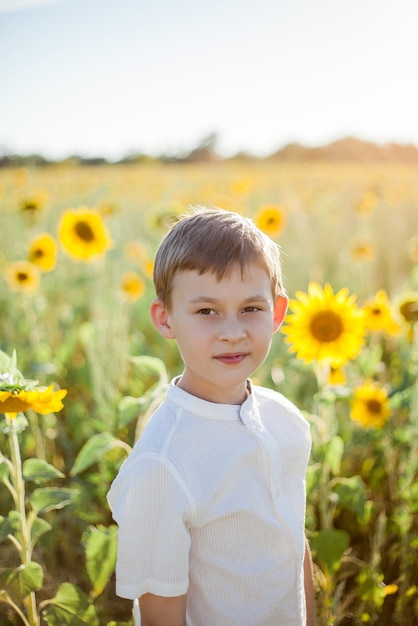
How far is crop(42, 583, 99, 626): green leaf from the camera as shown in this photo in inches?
58.2

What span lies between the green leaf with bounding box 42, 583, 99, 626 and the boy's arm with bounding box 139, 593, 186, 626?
40 cm

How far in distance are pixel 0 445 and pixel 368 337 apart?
7.63 feet

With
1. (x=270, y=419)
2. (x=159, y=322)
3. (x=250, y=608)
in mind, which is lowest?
(x=250, y=608)

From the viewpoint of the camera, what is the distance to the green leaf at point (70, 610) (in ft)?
4.85

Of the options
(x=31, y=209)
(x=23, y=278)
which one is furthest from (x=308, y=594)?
(x=31, y=209)

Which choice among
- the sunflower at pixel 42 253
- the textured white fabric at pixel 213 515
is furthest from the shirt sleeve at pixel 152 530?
the sunflower at pixel 42 253

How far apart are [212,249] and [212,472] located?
416mm

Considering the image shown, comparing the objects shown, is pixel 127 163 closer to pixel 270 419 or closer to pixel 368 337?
pixel 368 337

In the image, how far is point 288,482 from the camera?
52.6 inches

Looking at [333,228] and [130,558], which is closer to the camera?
[130,558]

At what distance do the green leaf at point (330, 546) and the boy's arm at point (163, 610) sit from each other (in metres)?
0.72

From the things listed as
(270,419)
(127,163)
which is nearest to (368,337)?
(270,419)

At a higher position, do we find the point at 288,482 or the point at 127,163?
the point at 127,163

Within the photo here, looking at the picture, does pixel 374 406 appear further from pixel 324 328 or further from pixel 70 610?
pixel 70 610
